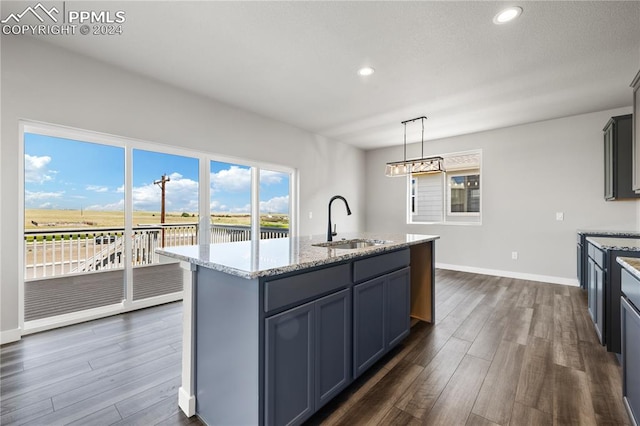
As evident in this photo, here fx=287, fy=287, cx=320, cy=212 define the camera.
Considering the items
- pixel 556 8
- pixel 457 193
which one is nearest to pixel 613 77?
pixel 556 8

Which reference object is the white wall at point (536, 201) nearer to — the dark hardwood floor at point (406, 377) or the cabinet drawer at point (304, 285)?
the dark hardwood floor at point (406, 377)

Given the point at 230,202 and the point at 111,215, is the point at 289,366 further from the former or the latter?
the point at 230,202

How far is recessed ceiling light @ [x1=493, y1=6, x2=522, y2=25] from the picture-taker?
2.11 metres

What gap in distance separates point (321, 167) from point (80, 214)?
12.7 ft

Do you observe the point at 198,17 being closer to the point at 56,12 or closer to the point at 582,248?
the point at 56,12

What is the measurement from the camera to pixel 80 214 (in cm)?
328

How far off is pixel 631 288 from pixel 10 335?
14.7 feet

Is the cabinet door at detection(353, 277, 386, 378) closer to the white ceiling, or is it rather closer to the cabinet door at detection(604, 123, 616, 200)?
the white ceiling

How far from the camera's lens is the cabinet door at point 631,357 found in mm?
1375

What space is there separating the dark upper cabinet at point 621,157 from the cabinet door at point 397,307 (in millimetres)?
3317

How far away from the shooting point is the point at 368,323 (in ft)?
6.64

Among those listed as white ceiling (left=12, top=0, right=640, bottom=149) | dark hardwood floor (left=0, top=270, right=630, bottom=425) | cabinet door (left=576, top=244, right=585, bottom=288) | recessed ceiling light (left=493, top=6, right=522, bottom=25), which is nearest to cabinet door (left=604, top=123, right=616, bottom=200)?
white ceiling (left=12, top=0, right=640, bottom=149)

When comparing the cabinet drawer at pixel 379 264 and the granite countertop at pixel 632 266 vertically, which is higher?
the granite countertop at pixel 632 266

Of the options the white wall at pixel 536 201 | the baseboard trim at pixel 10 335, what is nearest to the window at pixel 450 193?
the white wall at pixel 536 201
